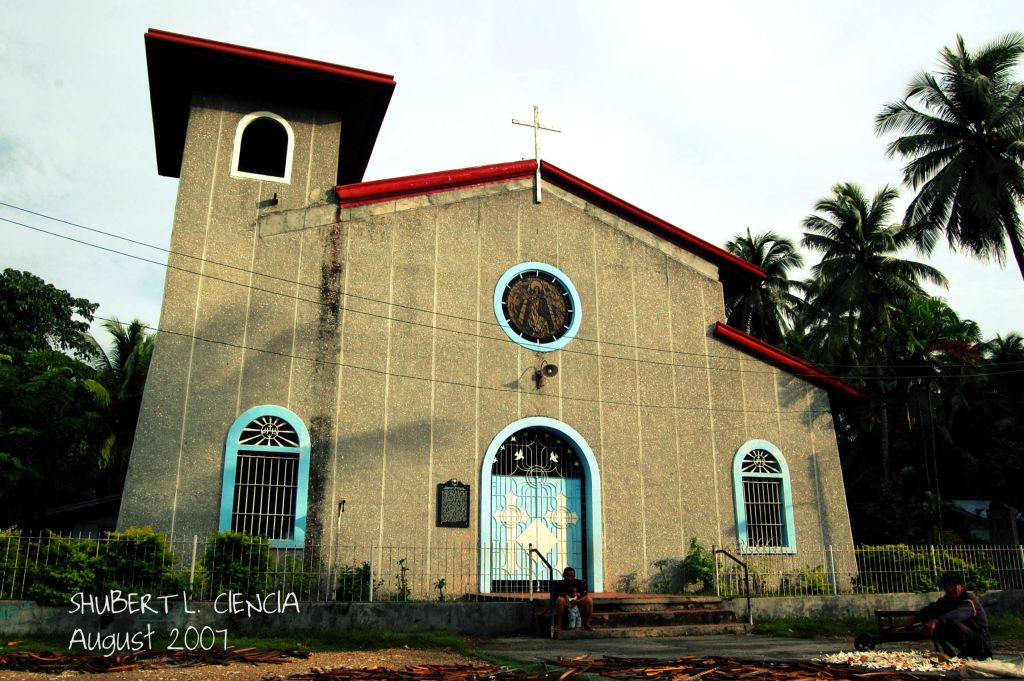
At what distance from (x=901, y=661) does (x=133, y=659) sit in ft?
25.0

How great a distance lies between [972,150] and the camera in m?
20.5

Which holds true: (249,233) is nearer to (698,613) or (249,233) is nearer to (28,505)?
(28,505)

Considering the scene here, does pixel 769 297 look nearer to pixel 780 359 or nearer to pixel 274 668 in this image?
pixel 780 359

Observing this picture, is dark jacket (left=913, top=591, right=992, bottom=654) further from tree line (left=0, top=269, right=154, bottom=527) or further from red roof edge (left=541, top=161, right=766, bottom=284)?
tree line (left=0, top=269, right=154, bottom=527)

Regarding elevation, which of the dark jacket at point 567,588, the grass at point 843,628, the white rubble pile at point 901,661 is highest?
the dark jacket at point 567,588

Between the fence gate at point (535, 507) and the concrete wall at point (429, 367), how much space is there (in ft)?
1.42

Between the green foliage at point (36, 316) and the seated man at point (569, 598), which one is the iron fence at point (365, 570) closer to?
the seated man at point (569, 598)

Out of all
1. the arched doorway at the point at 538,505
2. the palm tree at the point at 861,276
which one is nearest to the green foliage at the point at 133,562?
the arched doorway at the point at 538,505

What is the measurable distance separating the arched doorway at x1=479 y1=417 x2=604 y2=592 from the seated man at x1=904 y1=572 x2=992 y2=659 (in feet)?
21.2

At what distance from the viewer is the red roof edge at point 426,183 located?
568 inches

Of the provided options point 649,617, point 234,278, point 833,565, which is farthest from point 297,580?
point 833,565

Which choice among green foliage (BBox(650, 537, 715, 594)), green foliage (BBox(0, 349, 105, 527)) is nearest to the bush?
green foliage (BBox(650, 537, 715, 594))

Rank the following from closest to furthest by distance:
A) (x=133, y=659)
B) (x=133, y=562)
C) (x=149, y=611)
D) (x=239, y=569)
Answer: (x=133, y=659)
(x=149, y=611)
(x=133, y=562)
(x=239, y=569)

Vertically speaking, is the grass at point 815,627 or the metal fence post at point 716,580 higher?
the metal fence post at point 716,580
